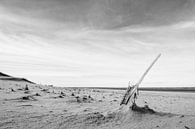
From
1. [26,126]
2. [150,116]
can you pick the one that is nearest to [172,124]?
[150,116]

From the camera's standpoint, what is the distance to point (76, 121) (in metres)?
2.86

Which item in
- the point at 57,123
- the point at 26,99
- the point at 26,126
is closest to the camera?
the point at 26,126

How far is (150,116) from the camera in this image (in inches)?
130

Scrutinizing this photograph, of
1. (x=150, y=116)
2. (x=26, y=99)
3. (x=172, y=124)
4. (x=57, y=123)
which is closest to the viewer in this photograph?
(x=57, y=123)

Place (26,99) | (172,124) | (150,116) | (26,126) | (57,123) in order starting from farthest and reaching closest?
(26,99) → (150,116) → (172,124) → (57,123) → (26,126)

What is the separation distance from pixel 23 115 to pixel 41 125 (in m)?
0.56

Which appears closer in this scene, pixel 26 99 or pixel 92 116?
pixel 92 116

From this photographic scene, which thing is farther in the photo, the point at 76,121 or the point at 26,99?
the point at 26,99

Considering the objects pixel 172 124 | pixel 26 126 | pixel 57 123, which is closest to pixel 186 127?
pixel 172 124

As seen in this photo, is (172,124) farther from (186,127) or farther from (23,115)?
(23,115)

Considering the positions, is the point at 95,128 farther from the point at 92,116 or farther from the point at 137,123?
the point at 137,123

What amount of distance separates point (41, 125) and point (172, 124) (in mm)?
2068

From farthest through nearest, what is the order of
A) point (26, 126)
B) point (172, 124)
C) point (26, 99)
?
point (26, 99), point (172, 124), point (26, 126)

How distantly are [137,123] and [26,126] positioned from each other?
1709 mm
